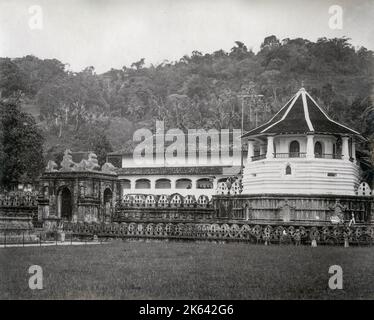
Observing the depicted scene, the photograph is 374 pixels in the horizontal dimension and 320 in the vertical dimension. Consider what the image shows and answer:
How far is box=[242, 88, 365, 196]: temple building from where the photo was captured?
43.8 meters

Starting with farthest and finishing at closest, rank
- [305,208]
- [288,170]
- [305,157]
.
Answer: [288,170] → [305,157] → [305,208]

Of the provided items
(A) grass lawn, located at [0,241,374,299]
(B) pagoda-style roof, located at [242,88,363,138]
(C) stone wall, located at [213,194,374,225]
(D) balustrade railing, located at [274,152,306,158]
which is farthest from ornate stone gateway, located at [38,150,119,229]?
(A) grass lawn, located at [0,241,374,299]

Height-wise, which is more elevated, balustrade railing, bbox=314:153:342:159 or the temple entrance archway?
balustrade railing, bbox=314:153:342:159

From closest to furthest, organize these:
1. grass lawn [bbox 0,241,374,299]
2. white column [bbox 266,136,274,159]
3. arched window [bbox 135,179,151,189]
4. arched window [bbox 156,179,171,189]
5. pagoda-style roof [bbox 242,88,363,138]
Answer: grass lawn [bbox 0,241,374,299], pagoda-style roof [bbox 242,88,363,138], white column [bbox 266,136,274,159], arched window [bbox 156,179,171,189], arched window [bbox 135,179,151,189]

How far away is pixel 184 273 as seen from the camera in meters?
19.2

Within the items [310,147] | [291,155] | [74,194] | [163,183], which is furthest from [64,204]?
[163,183]

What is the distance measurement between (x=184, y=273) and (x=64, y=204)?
25.9m

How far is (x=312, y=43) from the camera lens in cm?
8462

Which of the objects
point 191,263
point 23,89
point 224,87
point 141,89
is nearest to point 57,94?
point 23,89

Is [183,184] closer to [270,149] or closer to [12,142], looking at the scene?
[270,149]

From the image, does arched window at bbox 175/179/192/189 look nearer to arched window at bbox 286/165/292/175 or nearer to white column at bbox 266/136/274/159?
white column at bbox 266/136/274/159

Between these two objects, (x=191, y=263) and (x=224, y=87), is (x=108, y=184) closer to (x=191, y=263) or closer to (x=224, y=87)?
(x=191, y=263)

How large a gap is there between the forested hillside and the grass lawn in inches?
1996

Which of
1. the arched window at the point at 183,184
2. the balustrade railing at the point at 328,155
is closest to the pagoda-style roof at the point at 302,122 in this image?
the balustrade railing at the point at 328,155
